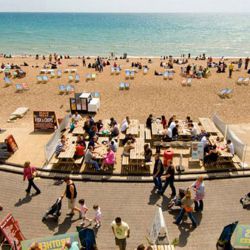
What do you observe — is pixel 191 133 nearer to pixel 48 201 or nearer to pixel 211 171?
pixel 211 171

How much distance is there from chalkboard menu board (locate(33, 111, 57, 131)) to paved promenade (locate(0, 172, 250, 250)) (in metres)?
4.45

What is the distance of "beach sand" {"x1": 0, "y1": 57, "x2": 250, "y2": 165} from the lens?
18237mm

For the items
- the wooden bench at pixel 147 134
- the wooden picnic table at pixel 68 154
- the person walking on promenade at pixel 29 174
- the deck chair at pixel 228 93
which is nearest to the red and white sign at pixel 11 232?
the person walking on promenade at pixel 29 174

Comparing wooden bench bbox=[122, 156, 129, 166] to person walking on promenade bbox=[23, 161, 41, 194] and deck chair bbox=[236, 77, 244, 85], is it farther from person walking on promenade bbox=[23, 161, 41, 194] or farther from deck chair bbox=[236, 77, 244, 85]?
deck chair bbox=[236, 77, 244, 85]

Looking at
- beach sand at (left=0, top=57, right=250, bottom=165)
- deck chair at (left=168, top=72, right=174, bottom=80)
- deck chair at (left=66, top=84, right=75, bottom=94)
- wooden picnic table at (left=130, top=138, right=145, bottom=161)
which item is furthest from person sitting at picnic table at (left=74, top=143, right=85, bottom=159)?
deck chair at (left=168, top=72, right=174, bottom=80)

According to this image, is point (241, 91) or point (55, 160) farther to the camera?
point (241, 91)

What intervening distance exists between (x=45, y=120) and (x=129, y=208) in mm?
8098

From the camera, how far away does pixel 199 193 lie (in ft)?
31.7

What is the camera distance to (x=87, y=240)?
26.0ft

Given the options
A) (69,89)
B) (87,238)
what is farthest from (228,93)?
(87,238)

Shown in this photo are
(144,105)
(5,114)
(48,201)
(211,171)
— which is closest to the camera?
(48,201)

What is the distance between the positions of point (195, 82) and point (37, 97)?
13.4 m

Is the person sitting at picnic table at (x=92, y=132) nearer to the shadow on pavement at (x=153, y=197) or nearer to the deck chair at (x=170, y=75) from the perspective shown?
the shadow on pavement at (x=153, y=197)

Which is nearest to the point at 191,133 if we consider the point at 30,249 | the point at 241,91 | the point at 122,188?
the point at 122,188
